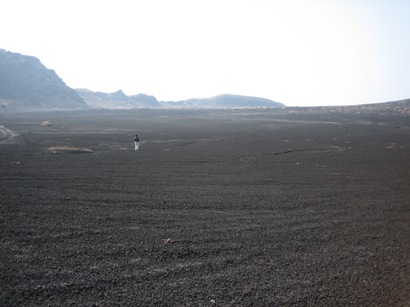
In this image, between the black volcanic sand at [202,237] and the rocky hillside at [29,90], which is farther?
the rocky hillside at [29,90]

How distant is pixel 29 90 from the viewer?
175 metres

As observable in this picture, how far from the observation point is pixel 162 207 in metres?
14.6

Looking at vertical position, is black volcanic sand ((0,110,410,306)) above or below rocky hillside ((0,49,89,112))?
below

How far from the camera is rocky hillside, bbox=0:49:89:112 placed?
158m

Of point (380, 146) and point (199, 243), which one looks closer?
point (199, 243)

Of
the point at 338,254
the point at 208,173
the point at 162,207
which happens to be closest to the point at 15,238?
the point at 162,207

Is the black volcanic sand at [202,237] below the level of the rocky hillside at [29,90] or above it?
below

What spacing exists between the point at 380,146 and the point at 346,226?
1211 inches

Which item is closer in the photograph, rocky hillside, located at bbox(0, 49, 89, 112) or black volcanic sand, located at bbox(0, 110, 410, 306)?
black volcanic sand, located at bbox(0, 110, 410, 306)

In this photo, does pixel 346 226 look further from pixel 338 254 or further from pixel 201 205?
pixel 201 205

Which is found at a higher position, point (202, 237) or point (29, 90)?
point (29, 90)

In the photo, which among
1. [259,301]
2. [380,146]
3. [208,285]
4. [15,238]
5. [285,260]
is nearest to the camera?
[259,301]

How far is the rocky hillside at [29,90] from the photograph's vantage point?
158425 millimetres

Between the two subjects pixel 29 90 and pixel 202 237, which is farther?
pixel 29 90
